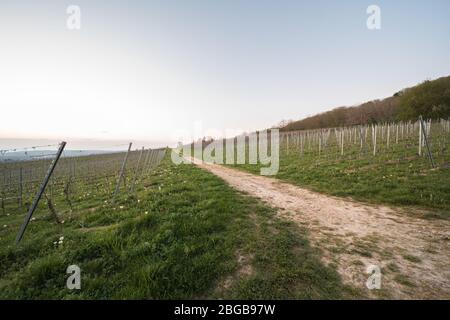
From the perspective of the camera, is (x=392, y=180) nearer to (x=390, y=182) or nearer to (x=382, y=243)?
(x=390, y=182)

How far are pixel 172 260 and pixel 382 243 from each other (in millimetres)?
3965

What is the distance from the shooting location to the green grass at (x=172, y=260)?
8.87ft

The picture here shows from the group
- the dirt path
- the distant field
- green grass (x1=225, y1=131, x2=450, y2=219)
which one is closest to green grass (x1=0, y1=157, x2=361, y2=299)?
the dirt path

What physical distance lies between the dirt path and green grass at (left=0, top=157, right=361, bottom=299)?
1.34 ft

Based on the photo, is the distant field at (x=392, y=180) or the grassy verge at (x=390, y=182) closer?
the grassy verge at (x=390, y=182)

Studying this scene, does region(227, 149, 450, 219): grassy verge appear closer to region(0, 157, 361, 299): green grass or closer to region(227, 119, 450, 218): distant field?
region(227, 119, 450, 218): distant field

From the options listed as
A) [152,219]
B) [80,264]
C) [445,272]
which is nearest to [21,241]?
[80,264]

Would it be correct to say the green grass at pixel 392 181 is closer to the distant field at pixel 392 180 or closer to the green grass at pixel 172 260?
the distant field at pixel 392 180

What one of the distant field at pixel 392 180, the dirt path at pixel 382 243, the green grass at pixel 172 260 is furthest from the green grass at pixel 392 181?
the green grass at pixel 172 260

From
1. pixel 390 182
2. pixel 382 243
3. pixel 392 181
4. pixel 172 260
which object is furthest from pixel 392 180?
pixel 172 260

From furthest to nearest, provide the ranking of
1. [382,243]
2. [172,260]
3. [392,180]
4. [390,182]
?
[392,180] → [390,182] → [382,243] → [172,260]

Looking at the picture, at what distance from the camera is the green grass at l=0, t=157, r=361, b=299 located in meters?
2.71

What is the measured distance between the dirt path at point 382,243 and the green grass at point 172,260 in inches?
16.1

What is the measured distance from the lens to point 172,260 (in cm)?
325
